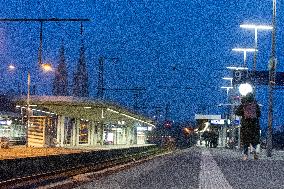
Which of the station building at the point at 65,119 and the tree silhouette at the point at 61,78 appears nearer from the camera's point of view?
the station building at the point at 65,119

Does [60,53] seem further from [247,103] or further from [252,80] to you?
[247,103]

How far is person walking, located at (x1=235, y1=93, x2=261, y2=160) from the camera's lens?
16750mm

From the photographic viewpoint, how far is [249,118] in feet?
55.4

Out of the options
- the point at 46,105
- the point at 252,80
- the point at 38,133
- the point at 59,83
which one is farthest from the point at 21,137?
the point at 59,83

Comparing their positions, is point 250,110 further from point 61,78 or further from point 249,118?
point 61,78

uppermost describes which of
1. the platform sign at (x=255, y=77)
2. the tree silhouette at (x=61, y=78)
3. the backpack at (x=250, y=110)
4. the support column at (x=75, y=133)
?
the tree silhouette at (x=61, y=78)

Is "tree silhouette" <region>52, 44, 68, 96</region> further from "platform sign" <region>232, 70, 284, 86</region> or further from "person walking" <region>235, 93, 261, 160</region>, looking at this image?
"person walking" <region>235, 93, 261, 160</region>

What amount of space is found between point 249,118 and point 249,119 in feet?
Result: 0.18

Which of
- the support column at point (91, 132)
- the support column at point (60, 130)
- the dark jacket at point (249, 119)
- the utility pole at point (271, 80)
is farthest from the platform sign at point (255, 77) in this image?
the support column at point (91, 132)

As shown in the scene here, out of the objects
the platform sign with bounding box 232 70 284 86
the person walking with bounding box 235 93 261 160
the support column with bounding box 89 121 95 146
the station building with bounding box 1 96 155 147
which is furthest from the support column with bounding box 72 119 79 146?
the person walking with bounding box 235 93 261 160

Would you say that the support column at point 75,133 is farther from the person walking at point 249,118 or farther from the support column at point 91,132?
the person walking at point 249,118

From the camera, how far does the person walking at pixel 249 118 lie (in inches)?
659

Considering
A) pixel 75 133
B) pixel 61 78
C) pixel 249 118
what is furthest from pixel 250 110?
pixel 61 78

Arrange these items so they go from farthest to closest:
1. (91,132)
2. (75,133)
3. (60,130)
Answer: (91,132) < (75,133) < (60,130)
